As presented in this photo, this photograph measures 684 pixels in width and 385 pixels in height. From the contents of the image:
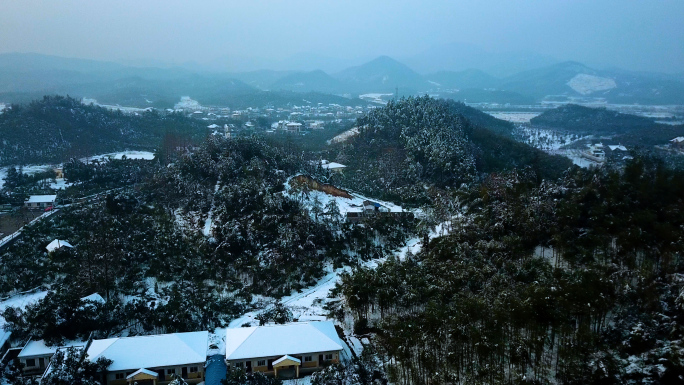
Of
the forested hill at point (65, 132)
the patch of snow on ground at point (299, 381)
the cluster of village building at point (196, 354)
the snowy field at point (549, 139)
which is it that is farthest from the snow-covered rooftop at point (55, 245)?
the snowy field at point (549, 139)

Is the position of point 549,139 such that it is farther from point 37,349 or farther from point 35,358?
point 35,358

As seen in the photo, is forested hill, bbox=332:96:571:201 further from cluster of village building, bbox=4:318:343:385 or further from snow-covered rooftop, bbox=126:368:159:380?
snow-covered rooftop, bbox=126:368:159:380

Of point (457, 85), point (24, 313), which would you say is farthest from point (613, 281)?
point (457, 85)

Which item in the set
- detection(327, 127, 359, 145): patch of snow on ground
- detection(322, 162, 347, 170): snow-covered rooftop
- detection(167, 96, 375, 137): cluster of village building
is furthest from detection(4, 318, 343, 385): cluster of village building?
detection(167, 96, 375, 137): cluster of village building

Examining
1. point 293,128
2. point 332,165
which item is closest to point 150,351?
point 332,165

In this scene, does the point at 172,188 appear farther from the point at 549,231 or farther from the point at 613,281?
the point at 613,281

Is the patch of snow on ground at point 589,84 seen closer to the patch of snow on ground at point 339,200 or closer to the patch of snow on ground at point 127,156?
the patch of snow on ground at point 339,200
